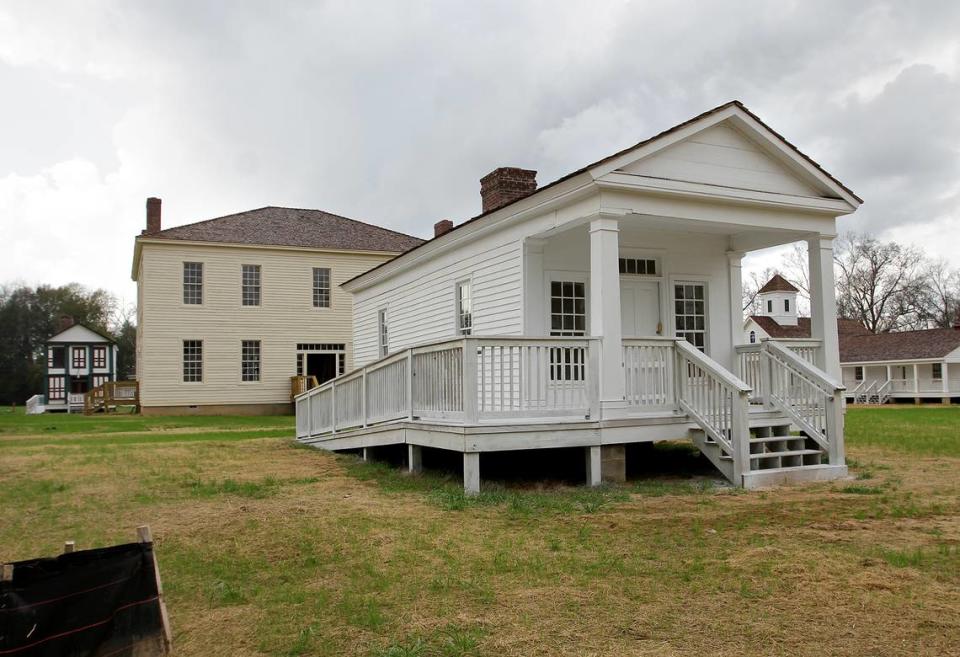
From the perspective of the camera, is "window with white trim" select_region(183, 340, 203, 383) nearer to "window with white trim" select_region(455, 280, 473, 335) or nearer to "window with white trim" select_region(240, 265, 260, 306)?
"window with white trim" select_region(240, 265, 260, 306)

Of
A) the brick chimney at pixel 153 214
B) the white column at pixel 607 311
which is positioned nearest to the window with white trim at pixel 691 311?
the white column at pixel 607 311

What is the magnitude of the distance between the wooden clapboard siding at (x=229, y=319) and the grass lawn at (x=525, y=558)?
70.7 ft

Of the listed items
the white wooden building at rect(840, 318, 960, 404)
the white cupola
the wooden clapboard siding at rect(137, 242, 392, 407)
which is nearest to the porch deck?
the wooden clapboard siding at rect(137, 242, 392, 407)

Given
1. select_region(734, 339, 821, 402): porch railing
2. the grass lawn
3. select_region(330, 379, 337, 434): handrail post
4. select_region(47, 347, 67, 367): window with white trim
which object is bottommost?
the grass lawn

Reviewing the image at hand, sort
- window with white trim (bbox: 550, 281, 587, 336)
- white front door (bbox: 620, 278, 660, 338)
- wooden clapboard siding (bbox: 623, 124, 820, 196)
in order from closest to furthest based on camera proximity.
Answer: wooden clapboard siding (bbox: 623, 124, 820, 196), window with white trim (bbox: 550, 281, 587, 336), white front door (bbox: 620, 278, 660, 338)

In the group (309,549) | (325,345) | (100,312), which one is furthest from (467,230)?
(100,312)

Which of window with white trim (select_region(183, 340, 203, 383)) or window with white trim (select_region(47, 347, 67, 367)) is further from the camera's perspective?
window with white trim (select_region(47, 347, 67, 367))

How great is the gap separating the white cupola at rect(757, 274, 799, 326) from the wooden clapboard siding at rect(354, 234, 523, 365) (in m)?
51.6

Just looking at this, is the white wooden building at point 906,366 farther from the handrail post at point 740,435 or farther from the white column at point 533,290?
the handrail post at point 740,435

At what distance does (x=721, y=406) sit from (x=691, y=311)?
361cm

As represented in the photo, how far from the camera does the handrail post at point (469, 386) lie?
9.69m

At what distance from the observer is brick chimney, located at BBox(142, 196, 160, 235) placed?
1358 inches

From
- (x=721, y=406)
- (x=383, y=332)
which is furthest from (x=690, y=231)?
(x=383, y=332)

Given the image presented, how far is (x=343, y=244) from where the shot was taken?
3609 centimetres
